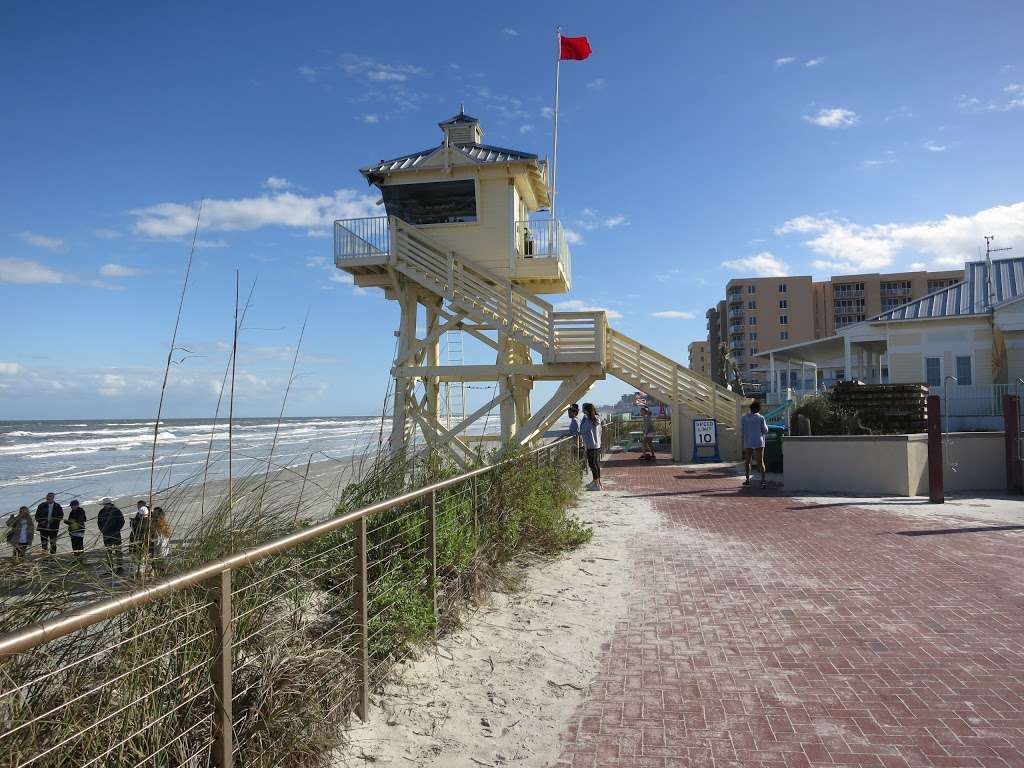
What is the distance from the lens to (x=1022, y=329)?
77.0ft

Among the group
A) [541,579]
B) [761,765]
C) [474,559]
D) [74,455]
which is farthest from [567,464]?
[74,455]

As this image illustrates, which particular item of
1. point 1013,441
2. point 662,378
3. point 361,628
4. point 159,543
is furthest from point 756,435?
point 159,543

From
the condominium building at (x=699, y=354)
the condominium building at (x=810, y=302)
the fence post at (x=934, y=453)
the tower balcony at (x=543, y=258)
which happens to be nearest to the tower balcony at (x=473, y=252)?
the tower balcony at (x=543, y=258)

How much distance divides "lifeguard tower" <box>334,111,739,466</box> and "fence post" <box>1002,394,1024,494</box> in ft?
24.8

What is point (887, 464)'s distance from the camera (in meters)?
12.8

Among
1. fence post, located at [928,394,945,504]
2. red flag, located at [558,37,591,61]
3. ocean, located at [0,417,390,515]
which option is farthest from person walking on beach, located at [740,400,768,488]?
red flag, located at [558,37,591,61]

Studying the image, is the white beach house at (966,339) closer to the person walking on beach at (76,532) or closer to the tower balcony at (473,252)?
the tower balcony at (473,252)

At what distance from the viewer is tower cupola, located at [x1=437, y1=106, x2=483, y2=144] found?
845 inches

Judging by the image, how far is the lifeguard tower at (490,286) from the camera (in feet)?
60.8

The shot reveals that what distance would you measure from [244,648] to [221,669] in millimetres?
414

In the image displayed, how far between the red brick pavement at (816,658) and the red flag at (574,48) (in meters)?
18.5

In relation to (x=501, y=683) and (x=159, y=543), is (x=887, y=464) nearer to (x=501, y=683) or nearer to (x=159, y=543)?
(x=501, y=683)

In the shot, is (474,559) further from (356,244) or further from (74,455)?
(74,455)

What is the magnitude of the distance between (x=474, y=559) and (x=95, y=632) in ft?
12.6
